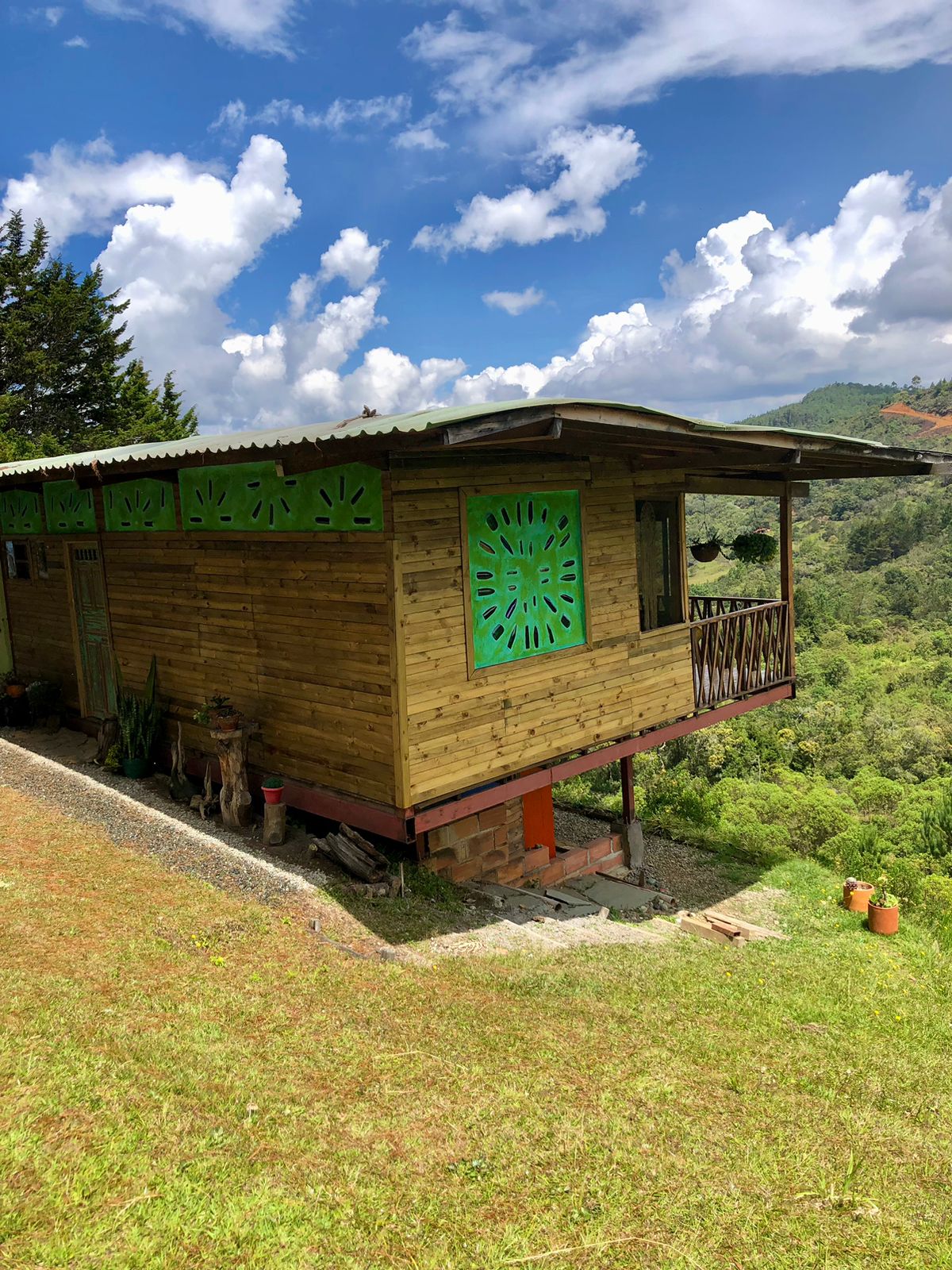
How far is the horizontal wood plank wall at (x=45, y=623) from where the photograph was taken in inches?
466

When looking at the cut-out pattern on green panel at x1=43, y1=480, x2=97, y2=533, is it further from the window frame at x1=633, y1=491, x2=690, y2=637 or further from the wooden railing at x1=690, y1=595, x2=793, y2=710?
the wooden railing at x1=690, y1=595, x2=793, y2=710

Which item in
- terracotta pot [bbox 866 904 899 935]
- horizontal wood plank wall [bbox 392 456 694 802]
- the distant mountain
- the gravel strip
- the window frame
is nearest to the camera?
the gravel strip

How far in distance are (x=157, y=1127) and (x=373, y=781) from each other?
12.8 feet

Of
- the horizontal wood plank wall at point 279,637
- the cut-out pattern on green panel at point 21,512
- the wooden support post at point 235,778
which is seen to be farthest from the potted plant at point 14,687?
the wooden support post at point 235,778

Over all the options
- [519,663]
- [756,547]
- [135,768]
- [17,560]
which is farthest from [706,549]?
[17,560]

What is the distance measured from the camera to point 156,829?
27.3 ft

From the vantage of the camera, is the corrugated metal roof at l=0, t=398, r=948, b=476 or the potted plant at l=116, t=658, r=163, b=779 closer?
the corrugated metal roof at l=0, t=398, r=948, b=476

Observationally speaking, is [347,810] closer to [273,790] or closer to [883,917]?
[273,790]

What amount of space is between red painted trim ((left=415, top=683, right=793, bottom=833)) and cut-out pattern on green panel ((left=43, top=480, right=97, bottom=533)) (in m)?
6.08

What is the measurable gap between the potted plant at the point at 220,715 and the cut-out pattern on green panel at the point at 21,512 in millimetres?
4615

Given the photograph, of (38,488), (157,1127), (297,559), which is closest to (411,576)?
(297,559)

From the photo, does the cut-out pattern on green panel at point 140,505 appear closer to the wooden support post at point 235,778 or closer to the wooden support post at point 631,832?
the wooden support post at point 235,778

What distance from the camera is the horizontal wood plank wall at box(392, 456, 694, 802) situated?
7.52 meters

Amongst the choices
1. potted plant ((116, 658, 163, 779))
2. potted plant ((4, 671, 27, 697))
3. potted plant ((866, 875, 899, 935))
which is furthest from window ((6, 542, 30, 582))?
potted plant ((866, 875, 899, 935))
